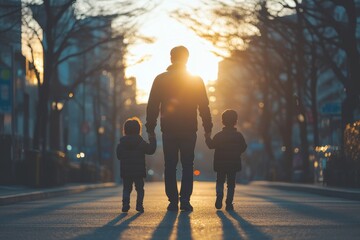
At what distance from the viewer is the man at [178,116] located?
13.6m

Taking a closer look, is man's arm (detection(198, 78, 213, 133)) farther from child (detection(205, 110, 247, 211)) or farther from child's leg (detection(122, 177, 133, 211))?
child's leg (detection(122, 177, 133, 211))

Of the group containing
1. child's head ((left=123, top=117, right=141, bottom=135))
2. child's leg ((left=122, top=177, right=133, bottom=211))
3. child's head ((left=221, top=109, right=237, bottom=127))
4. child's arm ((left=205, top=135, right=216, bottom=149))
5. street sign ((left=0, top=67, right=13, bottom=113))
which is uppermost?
street sign ((left=0, top=67, right=13, bottom=113))

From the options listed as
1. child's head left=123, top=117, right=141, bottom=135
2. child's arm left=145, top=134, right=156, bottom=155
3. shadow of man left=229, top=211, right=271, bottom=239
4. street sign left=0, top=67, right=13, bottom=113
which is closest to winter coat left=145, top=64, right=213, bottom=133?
child's arm left=145, top=134, right=156, bottom=155

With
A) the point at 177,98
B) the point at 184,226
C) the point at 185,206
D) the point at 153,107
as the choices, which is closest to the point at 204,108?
the point at 177,98

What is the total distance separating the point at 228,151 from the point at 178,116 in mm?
1541

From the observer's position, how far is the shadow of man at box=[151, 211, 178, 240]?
391 inches

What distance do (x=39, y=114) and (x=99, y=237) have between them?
2639 cm

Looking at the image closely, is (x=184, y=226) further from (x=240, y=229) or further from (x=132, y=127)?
(x=132, y=127)

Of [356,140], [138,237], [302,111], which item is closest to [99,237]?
[138,237]

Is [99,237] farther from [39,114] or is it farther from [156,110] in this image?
[39,114]

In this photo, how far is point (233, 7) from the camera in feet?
112

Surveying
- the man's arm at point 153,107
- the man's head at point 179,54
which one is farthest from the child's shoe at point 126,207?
the man's head at point 179,54

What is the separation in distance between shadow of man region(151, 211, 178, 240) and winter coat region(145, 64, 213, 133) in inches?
50.9

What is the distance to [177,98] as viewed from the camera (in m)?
13.9
